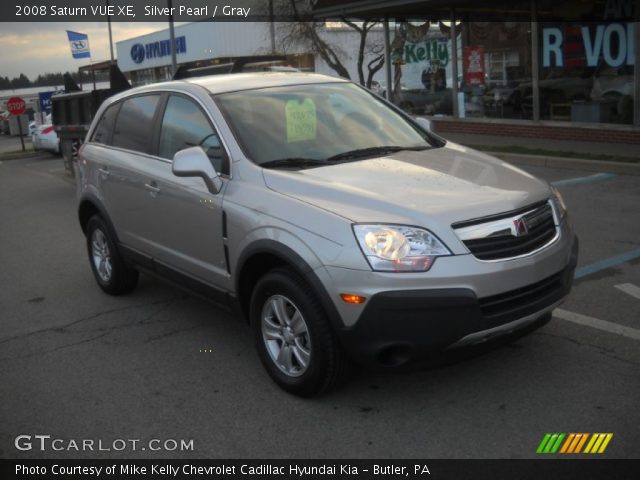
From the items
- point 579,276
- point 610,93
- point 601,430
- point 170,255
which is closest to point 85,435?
point 170,255

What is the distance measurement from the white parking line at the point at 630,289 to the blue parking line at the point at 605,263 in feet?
1.27

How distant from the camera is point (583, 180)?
10.6 meters

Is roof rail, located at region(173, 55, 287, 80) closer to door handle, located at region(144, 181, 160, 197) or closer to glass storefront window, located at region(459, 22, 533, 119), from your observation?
door handle, located at region(144, 181, 160, 197)


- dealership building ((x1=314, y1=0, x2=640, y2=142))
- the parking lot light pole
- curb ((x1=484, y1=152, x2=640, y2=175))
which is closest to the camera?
curb ((x1=484, y1=152, x2=640, y2=175))

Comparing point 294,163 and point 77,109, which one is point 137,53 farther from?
point 294,163

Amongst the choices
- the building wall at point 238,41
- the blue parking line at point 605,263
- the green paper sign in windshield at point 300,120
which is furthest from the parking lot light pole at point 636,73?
the building wall at point 238,41

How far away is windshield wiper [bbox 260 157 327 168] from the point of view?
14.1 feet

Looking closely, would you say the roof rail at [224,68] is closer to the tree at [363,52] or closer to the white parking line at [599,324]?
the white parking line at [599,324]

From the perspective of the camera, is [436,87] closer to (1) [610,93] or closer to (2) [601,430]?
(1) [610,93]

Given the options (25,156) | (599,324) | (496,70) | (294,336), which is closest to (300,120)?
(294,336)

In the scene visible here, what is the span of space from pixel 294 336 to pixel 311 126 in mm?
1471

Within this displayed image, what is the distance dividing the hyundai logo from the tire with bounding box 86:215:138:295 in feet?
146

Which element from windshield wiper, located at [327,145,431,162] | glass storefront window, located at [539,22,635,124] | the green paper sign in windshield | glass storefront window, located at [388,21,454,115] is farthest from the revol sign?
the green paper sign in windshield
